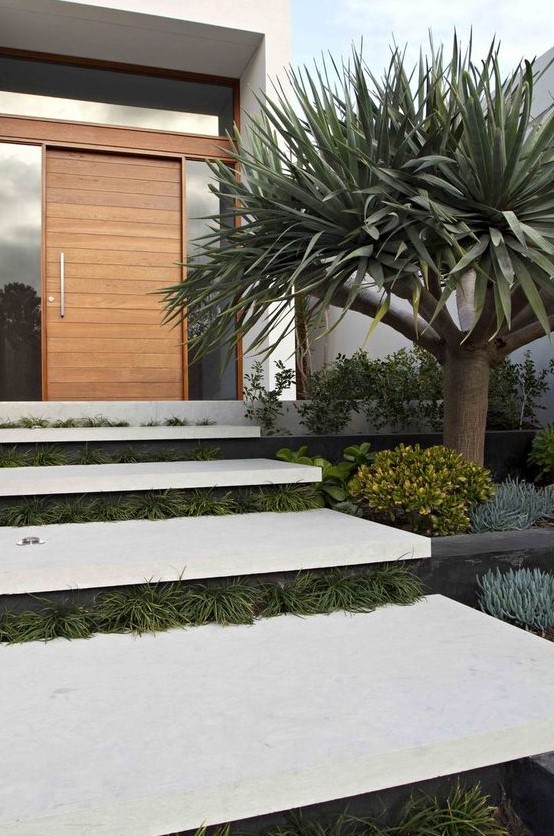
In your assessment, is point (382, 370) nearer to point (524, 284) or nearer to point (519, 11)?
point (524, 284)

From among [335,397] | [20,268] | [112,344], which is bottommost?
[335,397]

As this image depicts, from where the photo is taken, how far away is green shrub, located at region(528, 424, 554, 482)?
10.9 ft

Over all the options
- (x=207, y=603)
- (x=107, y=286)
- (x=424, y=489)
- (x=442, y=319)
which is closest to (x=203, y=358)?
(x=107, y=286)

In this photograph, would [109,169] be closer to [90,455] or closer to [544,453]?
[90,455]

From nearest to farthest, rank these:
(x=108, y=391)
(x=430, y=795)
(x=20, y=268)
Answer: (x=430, y=795) → (x=20, y=268) → (x=108, y=391)

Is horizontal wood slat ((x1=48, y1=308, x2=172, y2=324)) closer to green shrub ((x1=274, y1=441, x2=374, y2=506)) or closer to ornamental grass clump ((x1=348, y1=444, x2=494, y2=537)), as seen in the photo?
green shrub ((x1=274, y1=441, x2=374, y2=506))

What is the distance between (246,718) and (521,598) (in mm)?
1093

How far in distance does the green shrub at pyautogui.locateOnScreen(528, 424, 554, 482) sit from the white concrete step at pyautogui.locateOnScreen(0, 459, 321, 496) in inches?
53.7

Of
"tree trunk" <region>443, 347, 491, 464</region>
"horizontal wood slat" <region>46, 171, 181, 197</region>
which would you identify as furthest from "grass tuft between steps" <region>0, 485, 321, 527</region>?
"horizontal wood slat" <region>46, 171, 181, 197</region>

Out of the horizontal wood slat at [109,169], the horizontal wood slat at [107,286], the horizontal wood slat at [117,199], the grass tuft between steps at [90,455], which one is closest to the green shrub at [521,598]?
the grass tuft between steps at [90,455]

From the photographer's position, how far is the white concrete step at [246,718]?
1013 millimetres

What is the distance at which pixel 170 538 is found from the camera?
2092mm

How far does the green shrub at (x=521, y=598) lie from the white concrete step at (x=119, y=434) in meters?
1.78

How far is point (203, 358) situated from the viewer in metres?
4.95
